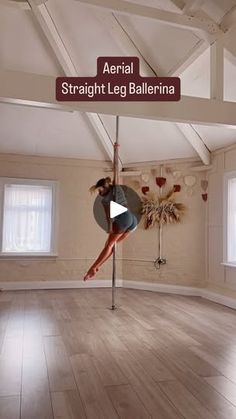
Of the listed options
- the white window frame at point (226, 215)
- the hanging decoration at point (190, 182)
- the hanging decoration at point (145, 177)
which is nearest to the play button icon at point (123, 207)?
the white window frame at point (226, 215)

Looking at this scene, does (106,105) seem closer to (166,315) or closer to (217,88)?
(217,88)

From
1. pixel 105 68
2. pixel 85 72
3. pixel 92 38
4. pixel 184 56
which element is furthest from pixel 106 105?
pixel 85 72

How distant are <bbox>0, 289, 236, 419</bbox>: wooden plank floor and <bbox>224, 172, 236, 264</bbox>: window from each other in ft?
3.13

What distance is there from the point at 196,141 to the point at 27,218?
345 centimetres

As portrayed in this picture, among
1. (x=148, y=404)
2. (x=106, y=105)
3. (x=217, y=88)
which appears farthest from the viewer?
(x=217, y=88)

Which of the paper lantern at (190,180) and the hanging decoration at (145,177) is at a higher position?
the hanging decoration at (145,177)

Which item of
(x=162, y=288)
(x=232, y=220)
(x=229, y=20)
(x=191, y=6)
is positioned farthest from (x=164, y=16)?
(x=162, y=288)

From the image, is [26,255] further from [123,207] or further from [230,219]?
[230,219]

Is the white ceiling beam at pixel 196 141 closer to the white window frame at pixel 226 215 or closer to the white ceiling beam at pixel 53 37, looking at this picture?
the white window frame at pixel 226 215

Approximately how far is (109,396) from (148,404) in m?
0.29

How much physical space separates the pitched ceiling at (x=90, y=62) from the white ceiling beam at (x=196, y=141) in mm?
93

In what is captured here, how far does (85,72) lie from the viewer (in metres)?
5.27

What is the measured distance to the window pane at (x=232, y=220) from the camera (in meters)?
5.86

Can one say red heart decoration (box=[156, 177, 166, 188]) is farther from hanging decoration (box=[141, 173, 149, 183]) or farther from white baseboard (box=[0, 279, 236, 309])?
white baseboard (box=[0, 279, 236, 309])
